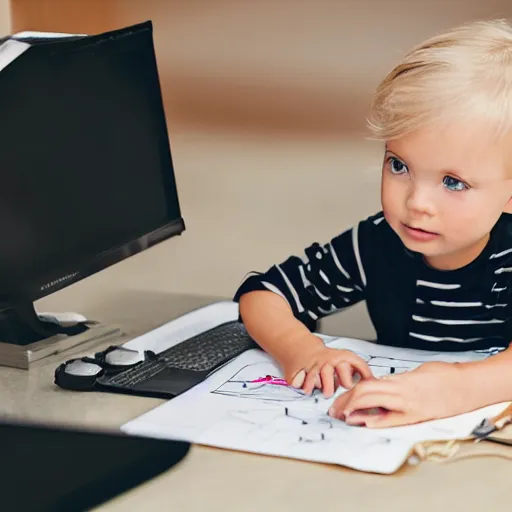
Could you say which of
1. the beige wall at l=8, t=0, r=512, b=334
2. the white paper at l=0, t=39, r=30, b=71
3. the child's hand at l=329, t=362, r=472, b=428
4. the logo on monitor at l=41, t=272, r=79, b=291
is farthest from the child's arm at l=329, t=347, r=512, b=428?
the beige wall at l=8, t=0, r=512, b=334

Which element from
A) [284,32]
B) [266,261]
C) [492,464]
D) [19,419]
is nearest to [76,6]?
[284,32]

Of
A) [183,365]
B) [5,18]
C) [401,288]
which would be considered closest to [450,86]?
[401,288]

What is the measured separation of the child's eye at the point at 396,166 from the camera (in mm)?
1043

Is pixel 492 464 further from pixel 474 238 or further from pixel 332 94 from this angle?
pixel 332 94

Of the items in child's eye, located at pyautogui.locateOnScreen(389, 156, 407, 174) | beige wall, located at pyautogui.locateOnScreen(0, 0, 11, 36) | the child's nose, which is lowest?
the child's nose

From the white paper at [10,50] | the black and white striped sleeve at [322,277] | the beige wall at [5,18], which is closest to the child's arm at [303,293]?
the black and white striped sleeve at [322,277]

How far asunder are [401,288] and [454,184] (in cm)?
22

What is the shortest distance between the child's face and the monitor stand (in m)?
0.41

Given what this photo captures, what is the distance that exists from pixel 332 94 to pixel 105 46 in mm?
595

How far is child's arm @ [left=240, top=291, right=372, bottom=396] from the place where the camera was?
1.03 meters

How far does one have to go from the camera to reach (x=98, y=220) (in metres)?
1.23

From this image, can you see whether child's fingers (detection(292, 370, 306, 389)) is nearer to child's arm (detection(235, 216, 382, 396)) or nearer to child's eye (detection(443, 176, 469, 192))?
child's arm (detection(235, 216, 382, 396))

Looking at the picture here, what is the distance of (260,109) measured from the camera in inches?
70.5

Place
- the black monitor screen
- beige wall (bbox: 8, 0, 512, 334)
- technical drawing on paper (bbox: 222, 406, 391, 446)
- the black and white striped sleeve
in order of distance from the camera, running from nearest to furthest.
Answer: technical drawing on paper (bbox: 222, 406, 391, 446) → the black monitor screen → the black and white striped sleeve → beige wall (bbox: 8, 0, 512, 334)
